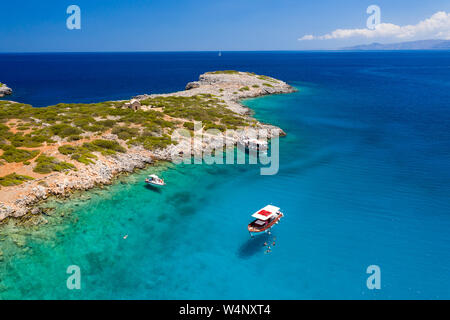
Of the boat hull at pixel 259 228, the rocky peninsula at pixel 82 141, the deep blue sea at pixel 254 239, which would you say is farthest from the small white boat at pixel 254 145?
the boat hull at pixel 259 228

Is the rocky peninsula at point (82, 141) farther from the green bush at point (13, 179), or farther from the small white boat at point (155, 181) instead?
the small white boat at point (155, 181)

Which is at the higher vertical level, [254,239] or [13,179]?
[13,179]

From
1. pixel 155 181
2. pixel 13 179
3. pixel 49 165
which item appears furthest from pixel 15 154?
pixel 155 181

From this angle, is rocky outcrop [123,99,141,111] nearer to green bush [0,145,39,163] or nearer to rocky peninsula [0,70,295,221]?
rocky peninsula [0,70,295,221]

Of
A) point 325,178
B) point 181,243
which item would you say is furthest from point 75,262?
point 325,178

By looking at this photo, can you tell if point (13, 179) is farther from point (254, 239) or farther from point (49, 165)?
point (254, 239)
